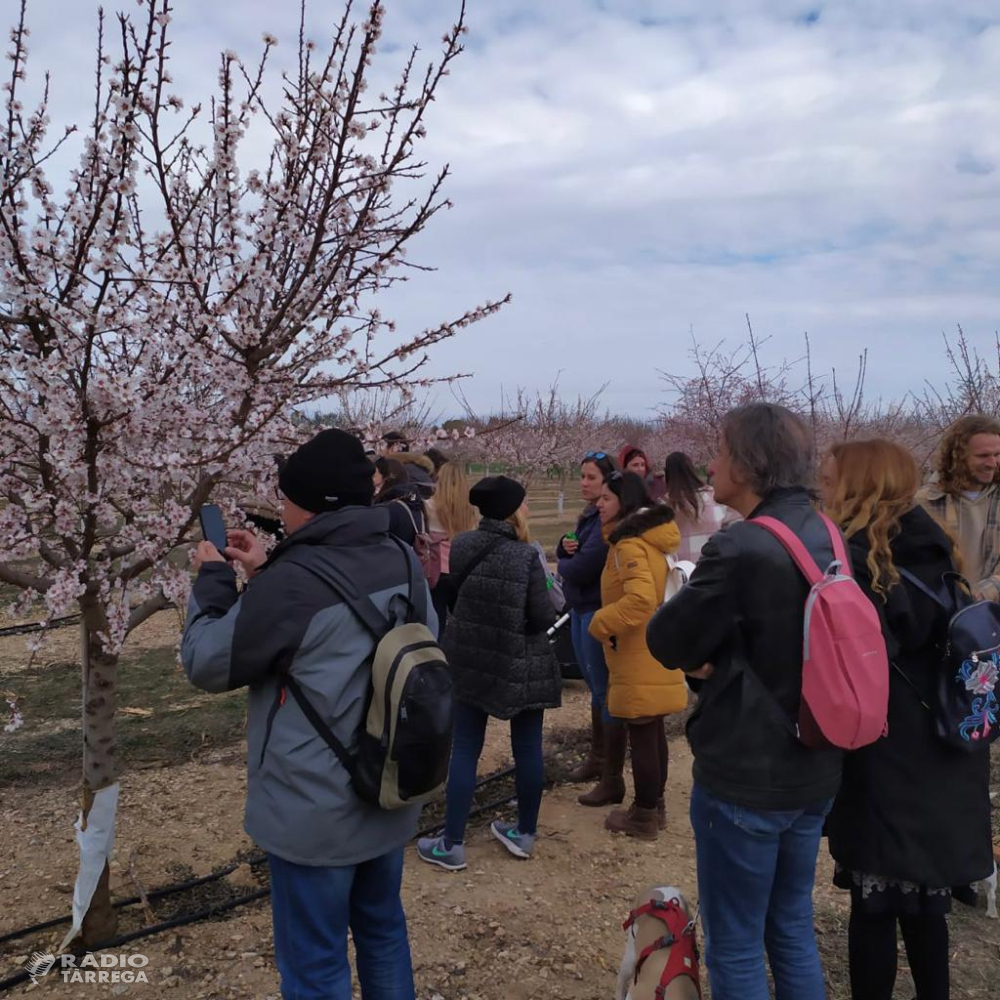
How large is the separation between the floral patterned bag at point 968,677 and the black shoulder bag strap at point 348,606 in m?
1.47

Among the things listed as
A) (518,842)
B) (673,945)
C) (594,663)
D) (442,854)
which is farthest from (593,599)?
(673,945)

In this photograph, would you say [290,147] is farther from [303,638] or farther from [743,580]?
[743,580]

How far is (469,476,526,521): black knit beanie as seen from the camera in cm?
351

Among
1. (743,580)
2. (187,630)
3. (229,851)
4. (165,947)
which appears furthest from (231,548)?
(229,851)

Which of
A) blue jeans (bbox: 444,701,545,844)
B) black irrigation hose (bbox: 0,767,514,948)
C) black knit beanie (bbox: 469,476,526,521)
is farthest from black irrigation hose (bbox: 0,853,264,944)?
black knit beanie (bbox: 469,476,526,521)

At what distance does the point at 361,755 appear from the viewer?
1.98 m

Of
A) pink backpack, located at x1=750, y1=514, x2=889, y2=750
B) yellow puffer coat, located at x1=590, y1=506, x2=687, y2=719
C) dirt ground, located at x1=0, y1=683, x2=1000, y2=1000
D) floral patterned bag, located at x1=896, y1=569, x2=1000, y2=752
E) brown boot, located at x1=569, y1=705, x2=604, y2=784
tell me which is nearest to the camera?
pink backpack, located at x1=750, y1=514, x2=889, y2=750

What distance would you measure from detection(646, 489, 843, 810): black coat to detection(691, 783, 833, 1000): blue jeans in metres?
0.08

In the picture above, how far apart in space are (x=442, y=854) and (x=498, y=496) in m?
1.66

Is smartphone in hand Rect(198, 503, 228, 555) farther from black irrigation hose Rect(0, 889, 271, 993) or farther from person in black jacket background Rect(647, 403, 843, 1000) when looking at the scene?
black irrigation hose Rect(0, 889, 271, 993)

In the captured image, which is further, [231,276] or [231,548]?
[231,276]

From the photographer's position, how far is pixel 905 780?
87.0 inches

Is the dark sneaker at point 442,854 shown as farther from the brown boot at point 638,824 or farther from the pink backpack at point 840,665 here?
the pink backpack at point 840,665

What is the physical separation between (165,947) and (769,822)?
233 cm
